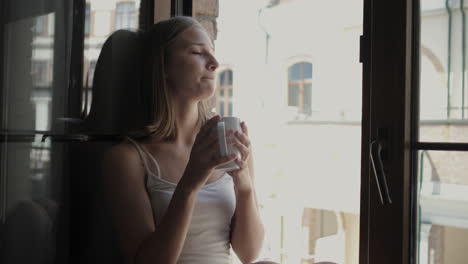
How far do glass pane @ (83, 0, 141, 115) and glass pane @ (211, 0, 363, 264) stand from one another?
2400 mm

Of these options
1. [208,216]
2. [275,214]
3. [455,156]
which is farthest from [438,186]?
[275,214]

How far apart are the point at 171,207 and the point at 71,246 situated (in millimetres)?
349

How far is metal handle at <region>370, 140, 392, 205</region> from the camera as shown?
1.03 meters

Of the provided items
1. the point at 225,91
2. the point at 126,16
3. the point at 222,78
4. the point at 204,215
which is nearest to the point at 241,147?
the point at 204,215

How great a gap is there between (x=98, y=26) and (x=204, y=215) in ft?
1.85

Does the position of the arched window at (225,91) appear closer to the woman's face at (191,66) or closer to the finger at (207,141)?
the woman's face at (191,66)

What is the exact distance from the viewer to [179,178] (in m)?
1.15

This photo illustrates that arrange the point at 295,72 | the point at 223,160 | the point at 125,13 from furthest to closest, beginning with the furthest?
1. the point at 295,72
2. the point at 125,13
3. the point at 223,160

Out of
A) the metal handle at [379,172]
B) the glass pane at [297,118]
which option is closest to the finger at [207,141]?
the metal handle at [379,172]

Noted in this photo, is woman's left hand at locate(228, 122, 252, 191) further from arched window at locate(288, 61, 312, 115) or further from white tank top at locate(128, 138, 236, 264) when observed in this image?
arched window at locate(288, 61, 312, 115)

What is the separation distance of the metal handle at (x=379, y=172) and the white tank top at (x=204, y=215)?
0.36 m

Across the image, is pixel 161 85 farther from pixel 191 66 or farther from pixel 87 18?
pixel 87 18

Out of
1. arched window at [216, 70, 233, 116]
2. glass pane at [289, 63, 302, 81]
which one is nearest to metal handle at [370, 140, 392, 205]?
glass pane at [289, 63, 302, 81]

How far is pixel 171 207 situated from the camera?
100 centimetres
